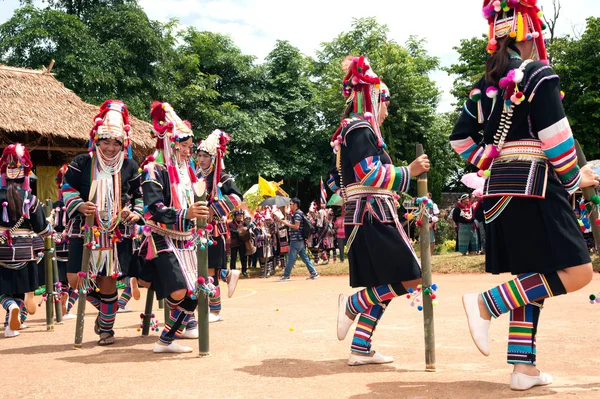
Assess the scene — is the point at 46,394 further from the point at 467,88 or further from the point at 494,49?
the point at 467,88

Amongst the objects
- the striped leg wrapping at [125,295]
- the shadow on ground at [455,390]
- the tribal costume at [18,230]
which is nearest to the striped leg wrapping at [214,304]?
the striped leg wrapping at [125,295]

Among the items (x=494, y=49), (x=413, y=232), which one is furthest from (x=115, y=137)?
(x=413, y=232)

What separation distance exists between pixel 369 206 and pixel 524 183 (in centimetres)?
147

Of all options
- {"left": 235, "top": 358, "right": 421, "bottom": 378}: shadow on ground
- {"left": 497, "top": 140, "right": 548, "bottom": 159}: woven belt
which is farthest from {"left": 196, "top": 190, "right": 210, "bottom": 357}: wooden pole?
{"left": 497, "top": 140, "right": 548, "bottom": 159}: woven belt

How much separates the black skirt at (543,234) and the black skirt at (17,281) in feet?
20.7

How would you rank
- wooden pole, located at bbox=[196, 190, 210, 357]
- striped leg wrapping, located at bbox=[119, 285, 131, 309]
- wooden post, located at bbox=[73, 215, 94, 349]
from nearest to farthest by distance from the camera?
wooden pole, located at bbox=[196, 190, 210, 357] → wooden post, located at bbox=[73, 215, 94, 349] → striped leg wrapping, located at bbox=[119, 285, 131, 309]

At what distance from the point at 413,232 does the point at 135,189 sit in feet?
71.4

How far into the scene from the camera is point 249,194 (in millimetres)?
29906

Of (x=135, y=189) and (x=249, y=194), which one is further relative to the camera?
(x=249, y=194)

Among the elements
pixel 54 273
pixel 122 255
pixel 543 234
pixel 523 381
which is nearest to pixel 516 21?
pixel 543 234

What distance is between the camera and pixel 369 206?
17.8 ft

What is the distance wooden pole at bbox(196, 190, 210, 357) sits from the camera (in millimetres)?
6008

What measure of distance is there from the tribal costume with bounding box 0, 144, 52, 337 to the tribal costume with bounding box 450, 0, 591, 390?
20.1 feet

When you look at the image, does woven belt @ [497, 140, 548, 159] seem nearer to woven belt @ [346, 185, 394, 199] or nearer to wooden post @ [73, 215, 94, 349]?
woven belt @ [346, 185, 394, 199]
